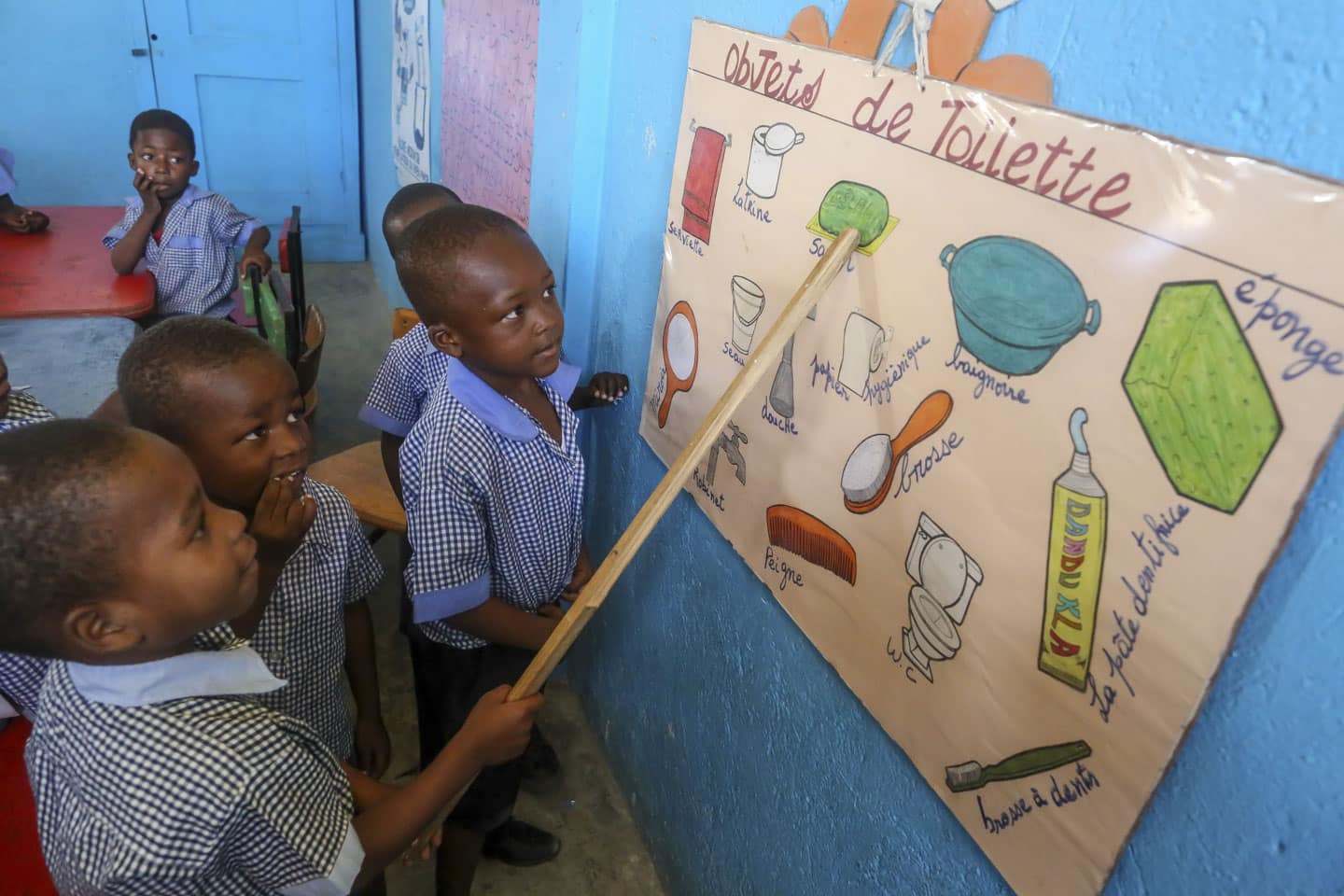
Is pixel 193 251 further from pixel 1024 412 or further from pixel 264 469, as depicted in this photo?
pixel 1024 412

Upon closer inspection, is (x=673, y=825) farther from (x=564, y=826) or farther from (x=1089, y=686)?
(x=1089, y=686)

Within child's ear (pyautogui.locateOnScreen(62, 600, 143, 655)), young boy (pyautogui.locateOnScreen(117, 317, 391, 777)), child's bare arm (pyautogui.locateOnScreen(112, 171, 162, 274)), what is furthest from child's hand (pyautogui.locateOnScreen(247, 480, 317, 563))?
child's bare arm (pyautogui.locateOnScreen(112, 171, 162, 274))

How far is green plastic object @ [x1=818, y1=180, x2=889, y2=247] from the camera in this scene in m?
0.81

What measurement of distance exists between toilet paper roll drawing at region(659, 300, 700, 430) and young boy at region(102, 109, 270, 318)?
1780mm

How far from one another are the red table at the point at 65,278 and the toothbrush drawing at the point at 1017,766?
241 centimetres

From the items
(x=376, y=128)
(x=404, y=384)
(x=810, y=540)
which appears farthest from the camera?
(x=376, y=128)

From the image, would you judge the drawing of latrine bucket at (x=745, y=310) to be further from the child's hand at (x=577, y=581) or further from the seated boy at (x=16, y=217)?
the seated boy at (x=16, y=217)

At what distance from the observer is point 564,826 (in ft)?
5.83

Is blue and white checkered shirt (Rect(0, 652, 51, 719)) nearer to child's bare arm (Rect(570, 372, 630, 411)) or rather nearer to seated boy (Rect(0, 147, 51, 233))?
child's bare arm (Rect(570, 372, 630, 411))

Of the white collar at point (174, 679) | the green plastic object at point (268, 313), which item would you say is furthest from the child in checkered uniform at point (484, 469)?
the green plastic object at point (268, 313)

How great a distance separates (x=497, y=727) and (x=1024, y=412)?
76 centimetres

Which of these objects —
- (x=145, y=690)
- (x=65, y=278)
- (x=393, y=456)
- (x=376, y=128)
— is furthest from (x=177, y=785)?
(x=376, y=128)

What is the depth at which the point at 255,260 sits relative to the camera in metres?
2.46

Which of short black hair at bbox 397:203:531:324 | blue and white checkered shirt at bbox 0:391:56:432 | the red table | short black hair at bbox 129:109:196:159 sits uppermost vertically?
short black hair at bbox 397:203:531:324
